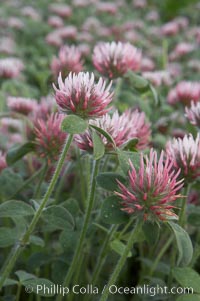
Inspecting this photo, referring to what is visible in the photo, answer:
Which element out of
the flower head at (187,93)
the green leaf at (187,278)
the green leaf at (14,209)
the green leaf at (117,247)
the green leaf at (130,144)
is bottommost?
the green leaf at (187,278)

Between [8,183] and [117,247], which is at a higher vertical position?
[8,183]

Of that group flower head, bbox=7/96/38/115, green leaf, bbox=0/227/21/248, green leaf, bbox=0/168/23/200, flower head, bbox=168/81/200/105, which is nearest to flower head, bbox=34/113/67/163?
green leaf, bbox=0/168/23/200

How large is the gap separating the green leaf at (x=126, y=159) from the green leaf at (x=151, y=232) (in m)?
0.12

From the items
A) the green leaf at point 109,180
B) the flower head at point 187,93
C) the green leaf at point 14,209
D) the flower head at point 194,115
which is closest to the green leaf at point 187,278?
the green leaf at point 109,180

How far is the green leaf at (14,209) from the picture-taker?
1.13 metres

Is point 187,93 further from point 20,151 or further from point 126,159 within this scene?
point 126,159

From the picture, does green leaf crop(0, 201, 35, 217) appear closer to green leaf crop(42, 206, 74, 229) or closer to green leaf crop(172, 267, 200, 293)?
green leaf crop(42, 206, 74, 229)

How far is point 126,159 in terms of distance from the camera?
112cm

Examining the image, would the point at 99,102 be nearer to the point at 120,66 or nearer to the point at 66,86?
the point at 66,86

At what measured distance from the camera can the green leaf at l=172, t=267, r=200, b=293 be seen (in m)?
1.17

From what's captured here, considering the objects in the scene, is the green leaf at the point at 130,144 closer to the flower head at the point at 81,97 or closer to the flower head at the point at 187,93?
the flower head at the point at 81,97

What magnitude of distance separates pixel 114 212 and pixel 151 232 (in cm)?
9

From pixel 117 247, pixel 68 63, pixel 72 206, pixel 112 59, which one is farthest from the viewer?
pixel 68 63

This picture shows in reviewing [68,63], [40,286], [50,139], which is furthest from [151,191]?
[68,63]
